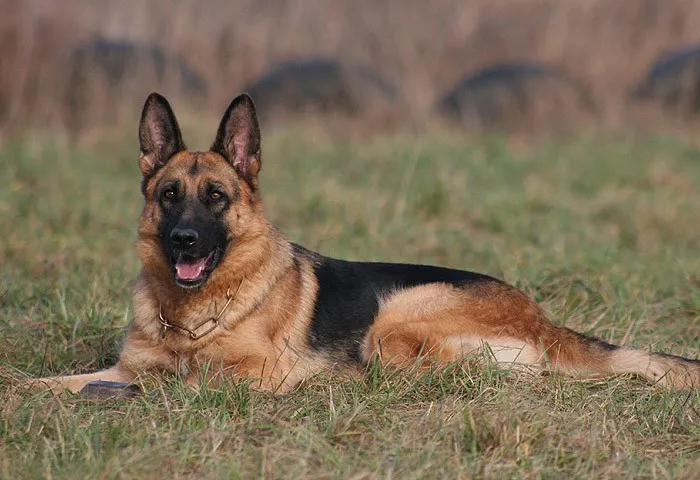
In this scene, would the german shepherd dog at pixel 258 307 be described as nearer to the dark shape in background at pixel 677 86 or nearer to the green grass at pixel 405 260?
the green grass at pixel 405 260

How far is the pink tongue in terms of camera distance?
14.7ft

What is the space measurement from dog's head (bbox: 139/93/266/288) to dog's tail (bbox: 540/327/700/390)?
5.19 feet

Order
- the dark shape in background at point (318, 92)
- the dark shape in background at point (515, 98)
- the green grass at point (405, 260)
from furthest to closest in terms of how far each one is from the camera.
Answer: the dark shape in background at point (515, 98)
the dark shape in background at point (318, 92)
the green grass at point (405, 260)

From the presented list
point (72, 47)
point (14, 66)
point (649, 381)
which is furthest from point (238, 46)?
point (649, 381)

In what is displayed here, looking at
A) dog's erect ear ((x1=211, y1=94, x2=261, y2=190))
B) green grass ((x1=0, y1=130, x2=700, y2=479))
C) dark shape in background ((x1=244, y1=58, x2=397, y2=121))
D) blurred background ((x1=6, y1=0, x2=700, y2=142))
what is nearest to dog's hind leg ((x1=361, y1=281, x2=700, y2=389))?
green grass ((x1=0, y1=130, x2=700, y2=479))

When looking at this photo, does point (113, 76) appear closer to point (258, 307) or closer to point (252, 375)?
point (258, 307)

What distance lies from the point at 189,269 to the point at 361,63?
864 centimetres

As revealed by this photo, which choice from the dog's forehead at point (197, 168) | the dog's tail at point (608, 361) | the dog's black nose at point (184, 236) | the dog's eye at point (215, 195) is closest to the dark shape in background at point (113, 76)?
the dog's forehead at point (197, 168)

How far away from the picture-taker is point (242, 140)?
4.79 metres

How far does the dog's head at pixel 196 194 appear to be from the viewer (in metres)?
4.49

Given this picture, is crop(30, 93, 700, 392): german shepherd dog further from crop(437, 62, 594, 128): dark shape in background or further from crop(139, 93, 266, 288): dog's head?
crop(437, 62, 594, 128): dark shape in background

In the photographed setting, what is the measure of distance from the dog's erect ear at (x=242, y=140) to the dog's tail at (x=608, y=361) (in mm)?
1687

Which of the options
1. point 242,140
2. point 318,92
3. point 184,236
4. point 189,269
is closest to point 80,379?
point 189,269

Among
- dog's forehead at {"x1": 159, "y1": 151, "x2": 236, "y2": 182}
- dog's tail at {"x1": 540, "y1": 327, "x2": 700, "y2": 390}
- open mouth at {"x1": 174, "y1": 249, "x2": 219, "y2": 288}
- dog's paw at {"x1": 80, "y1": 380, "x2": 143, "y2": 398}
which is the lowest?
dog's paw at {"x1": 80, "y1": 380, "x2": 143, "y2": 398}
